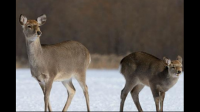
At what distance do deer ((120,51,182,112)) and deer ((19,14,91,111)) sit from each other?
71 centimetres

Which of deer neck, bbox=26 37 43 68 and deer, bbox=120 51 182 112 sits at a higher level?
deer neck, bbox=26 37 43 68

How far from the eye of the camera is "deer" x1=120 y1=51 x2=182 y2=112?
6.27 m

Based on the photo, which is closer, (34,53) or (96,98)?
(34,53)

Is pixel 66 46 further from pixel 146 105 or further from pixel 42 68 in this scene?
pixel 146 105

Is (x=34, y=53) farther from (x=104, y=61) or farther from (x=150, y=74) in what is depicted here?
(x=104, y=61)

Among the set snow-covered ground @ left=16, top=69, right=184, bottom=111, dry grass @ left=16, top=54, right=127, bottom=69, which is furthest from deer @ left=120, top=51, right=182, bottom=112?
dry grass @ left=16, top=54, right=127, bottom=69

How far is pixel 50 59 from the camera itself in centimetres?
625

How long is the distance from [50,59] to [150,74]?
4.89 feet

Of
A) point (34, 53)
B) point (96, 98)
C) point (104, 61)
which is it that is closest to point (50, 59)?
point (34, 53)

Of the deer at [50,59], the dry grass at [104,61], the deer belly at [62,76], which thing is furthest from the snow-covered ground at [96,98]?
the deer belly at [62,76]

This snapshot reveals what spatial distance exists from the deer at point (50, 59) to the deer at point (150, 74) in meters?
0.71

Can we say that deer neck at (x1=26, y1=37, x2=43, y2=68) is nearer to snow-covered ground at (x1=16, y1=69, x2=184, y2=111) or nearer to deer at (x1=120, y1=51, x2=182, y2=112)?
deer at (x1=120, y1=51, x2=182, y2=112)

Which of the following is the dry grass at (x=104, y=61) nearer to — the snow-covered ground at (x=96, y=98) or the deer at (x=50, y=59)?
the snow-covered ground at (x=96, y=98)

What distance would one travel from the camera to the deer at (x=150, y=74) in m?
6.27
